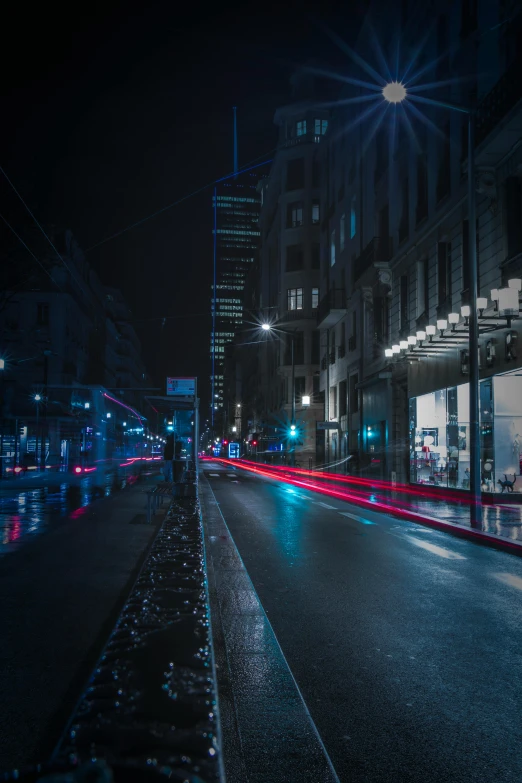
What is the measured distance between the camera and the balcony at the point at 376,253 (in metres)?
32.7

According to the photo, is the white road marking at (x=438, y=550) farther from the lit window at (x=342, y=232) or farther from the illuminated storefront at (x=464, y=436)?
the lit window at (x=342, y=232)

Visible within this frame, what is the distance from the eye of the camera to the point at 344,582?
7637 millimetres

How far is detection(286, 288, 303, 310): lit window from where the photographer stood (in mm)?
65750

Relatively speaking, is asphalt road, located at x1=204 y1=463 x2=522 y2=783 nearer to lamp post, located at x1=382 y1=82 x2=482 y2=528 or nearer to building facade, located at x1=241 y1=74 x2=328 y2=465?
lamp post, located at x1=382 y1=82 x2=482 y2=528

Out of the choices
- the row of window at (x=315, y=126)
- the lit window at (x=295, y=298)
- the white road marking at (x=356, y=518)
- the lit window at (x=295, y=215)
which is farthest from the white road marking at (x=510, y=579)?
the row of window at (x=315, y=126)

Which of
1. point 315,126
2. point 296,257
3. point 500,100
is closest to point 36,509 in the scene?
point 500,100

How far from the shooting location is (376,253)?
33.2 meters

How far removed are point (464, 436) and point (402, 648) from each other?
1763 cm

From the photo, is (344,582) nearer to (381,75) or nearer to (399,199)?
(399,199)

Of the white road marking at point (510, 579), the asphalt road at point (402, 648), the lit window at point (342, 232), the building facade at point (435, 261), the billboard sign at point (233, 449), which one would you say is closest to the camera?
the asphalt road at point (402, 648)

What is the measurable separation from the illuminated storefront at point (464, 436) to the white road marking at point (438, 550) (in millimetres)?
9082

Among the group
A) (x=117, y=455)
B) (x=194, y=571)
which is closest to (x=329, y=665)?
(x=194, y=571)

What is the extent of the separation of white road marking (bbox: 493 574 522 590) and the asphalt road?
0.04 ft

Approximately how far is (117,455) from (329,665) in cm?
5460
